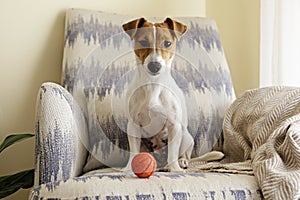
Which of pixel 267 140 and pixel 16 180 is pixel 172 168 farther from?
pixel 16 180

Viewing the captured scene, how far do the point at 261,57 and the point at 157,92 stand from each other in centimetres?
75

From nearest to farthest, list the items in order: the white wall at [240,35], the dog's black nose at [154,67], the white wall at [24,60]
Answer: the dog's black nose at [154,67] → the white wall at [24,60] → the white wall at [240,35]

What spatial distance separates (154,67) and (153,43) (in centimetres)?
7

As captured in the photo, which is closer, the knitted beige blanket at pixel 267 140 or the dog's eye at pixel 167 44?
the knitted beige blanket at pixel 267 140

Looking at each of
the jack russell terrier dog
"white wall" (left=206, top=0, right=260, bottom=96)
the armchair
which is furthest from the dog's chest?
"white wall" (left=206, top=0, right=260, bottom=96)

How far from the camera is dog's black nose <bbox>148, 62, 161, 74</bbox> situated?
4.95 ft

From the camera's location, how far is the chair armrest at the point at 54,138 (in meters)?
1.26

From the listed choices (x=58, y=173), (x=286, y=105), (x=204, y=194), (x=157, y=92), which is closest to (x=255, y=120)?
(x=286, y=105)

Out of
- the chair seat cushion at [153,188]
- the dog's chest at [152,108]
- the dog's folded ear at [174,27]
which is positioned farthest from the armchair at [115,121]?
the dog's folded ear at [174,27]

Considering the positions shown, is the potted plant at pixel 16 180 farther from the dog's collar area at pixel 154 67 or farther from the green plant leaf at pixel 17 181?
the dog's collar area at pixel 154 67

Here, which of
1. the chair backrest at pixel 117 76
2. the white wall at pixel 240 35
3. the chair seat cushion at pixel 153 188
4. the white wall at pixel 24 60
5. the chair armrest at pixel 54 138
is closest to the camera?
the chair seat cushion at pixel 153 188

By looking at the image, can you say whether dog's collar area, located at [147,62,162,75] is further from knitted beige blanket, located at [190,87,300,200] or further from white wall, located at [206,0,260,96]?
white wall, located at [206,0,260,96]

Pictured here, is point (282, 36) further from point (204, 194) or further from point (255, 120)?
point (204, 194)

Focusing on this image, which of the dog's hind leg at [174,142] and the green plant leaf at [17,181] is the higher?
the dog's hind leg at [174,142]
